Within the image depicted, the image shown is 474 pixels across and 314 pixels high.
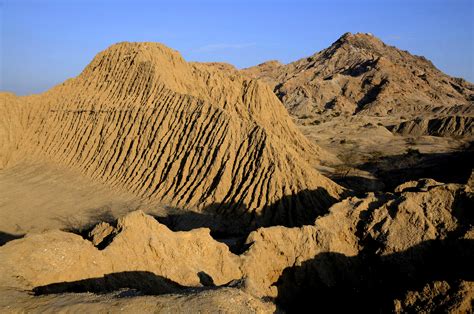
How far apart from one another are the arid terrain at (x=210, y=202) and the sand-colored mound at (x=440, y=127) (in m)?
0.13

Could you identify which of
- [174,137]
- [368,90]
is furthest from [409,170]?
[368,90]

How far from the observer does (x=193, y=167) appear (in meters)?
17.3

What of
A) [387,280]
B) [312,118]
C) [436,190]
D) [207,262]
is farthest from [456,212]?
[312,118]

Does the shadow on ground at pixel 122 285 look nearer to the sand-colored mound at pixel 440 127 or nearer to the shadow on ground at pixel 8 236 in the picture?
the shadow on ground at pixel 8 236

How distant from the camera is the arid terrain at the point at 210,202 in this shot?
279 inches

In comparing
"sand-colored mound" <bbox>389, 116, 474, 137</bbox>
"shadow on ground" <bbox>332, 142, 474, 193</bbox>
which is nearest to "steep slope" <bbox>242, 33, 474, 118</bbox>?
"sand-colored mound" <bbox>389, 116, 474, 137</bbox>

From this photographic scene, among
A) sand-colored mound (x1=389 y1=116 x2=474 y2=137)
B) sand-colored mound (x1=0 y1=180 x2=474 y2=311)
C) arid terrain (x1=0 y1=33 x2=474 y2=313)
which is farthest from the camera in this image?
sand-colored mound (x1=389 y1=116 x2=474 y2=137)

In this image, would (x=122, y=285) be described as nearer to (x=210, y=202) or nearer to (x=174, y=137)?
(x=210, y=202)

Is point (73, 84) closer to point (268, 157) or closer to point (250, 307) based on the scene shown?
point (268, 157)

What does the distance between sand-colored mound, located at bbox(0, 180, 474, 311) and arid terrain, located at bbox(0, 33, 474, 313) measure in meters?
0.03

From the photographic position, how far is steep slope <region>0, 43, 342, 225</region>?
15.5m

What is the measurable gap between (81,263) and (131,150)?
12.6 m

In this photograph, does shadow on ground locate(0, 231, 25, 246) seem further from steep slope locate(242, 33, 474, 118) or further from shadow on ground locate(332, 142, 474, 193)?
steep slope locate(242, 33, 474, 118)

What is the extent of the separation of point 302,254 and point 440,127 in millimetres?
28281
